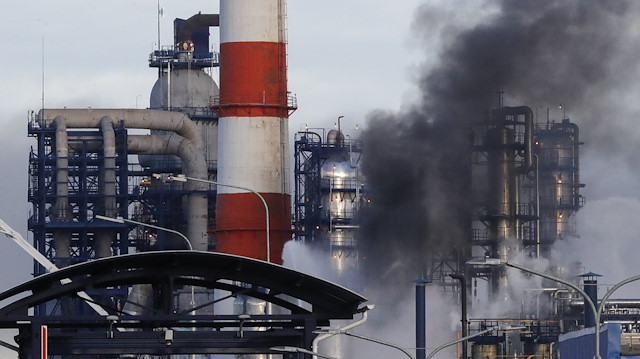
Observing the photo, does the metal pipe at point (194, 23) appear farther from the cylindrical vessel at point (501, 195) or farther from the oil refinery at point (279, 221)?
the cylindrical vessel at point (501, 195)

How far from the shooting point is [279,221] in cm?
6116

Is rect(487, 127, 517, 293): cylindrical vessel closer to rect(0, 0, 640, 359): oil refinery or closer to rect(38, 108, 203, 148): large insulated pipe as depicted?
rect(0, 0, 640, 359): oil refinery

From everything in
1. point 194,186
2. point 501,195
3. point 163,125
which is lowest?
point 501,195

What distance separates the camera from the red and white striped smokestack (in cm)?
6078

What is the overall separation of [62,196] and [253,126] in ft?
83.3

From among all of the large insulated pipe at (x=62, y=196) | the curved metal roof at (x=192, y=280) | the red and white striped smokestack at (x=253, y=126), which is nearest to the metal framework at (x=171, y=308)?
the curved metal roof at (x=192, y=280)

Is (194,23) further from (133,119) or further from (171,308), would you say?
(171,308)

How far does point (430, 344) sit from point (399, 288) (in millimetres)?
4075

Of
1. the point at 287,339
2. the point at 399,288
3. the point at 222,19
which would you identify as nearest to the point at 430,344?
the point at 399,288

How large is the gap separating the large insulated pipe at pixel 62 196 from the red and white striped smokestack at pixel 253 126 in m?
23.5

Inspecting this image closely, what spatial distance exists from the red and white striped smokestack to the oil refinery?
0.27 ft

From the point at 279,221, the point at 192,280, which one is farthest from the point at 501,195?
the point at 192,280

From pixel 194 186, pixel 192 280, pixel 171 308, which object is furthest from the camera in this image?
pixel 194 186

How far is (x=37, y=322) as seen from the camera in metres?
29.2
